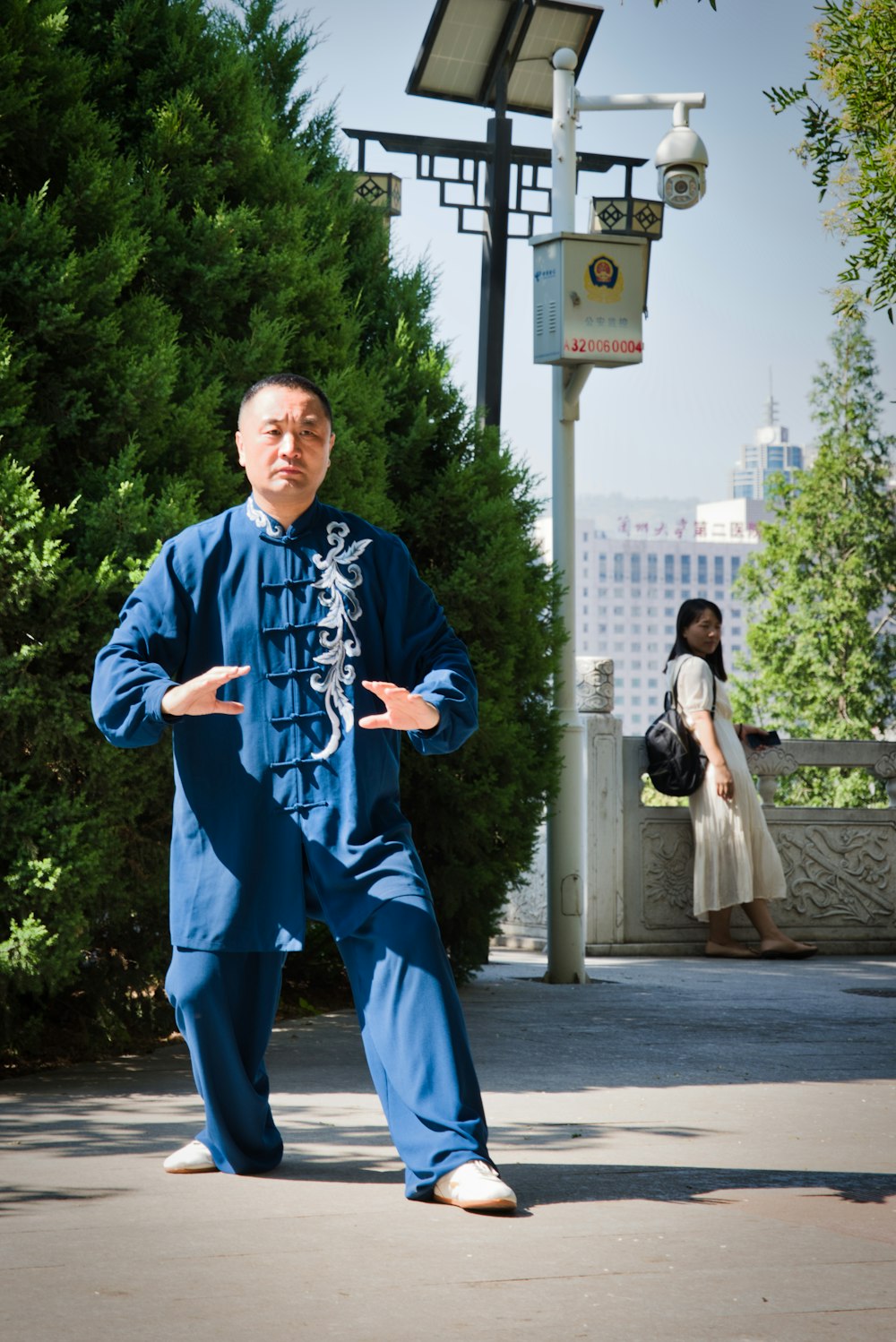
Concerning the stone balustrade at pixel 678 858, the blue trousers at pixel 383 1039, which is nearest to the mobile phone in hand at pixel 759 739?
the stone balustrade at pixel 678 858

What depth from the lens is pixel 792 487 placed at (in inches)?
1291

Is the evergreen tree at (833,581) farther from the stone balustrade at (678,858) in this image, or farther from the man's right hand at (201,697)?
the man's right hand at (201,697)

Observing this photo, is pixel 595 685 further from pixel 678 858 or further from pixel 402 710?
pixel 402 710

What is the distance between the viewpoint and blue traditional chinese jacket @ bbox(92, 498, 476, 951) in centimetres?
400

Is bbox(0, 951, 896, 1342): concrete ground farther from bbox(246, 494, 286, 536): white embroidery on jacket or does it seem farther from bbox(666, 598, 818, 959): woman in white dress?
bbox(666, 598, 818, 959): woman in white dress

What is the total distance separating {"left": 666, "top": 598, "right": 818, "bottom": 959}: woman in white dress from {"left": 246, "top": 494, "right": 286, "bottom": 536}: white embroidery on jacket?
6.52 m

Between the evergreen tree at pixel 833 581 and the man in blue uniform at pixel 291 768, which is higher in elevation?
the evergreen tree at pixel 833 581

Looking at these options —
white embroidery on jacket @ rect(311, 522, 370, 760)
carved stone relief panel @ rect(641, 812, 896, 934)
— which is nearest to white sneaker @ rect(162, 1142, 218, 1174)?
white embroidery on jacket @ rect(311, 522, 370, 760)

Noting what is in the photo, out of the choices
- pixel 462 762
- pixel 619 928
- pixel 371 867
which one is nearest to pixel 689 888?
pixel 619 928

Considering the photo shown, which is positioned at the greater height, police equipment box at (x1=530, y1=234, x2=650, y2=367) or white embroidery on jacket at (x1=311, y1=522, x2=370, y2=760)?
police equipment box at (x1=530, y1=234, x2=650, y2=367)

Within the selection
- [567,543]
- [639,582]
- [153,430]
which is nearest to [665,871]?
[567,543]

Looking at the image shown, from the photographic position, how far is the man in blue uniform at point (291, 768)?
3.90 m

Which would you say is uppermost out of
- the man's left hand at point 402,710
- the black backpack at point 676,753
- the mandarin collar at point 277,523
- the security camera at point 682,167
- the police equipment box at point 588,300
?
the security camera at point 682,167

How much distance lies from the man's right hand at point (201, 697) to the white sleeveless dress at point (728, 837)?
23.4 feet
